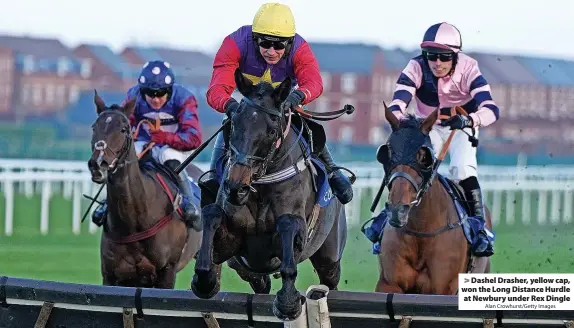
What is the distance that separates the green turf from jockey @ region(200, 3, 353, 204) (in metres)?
4.85

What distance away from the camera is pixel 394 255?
25.9ft

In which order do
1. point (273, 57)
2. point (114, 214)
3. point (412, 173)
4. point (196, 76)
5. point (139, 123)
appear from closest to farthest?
point (273, 57), point (412, 173), point (114, 214), point (139, 123), point (196, 76)

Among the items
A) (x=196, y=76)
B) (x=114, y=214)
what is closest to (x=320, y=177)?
(x=114, y=214)

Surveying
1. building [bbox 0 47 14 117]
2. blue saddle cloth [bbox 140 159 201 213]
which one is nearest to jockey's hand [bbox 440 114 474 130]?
blue saddle cloth [bbox 140 159 201 213]

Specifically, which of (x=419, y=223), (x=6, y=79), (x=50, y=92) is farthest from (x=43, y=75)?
(x=419, y=223)

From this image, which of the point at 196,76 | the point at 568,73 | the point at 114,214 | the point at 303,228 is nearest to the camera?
the point at 303,228

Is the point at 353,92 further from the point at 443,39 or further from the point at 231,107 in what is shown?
the point at 231,107

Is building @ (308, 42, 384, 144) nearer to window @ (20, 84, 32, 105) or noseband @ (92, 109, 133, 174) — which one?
window @ (20, 84, 32, 105)

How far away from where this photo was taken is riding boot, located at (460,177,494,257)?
810 centimetres

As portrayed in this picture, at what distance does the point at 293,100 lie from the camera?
648 centimetres

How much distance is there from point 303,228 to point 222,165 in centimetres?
60

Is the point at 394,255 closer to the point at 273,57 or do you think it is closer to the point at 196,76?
the point at 273,57

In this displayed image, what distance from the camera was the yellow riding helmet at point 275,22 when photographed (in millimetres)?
6750

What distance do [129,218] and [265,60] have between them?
7.01ft
